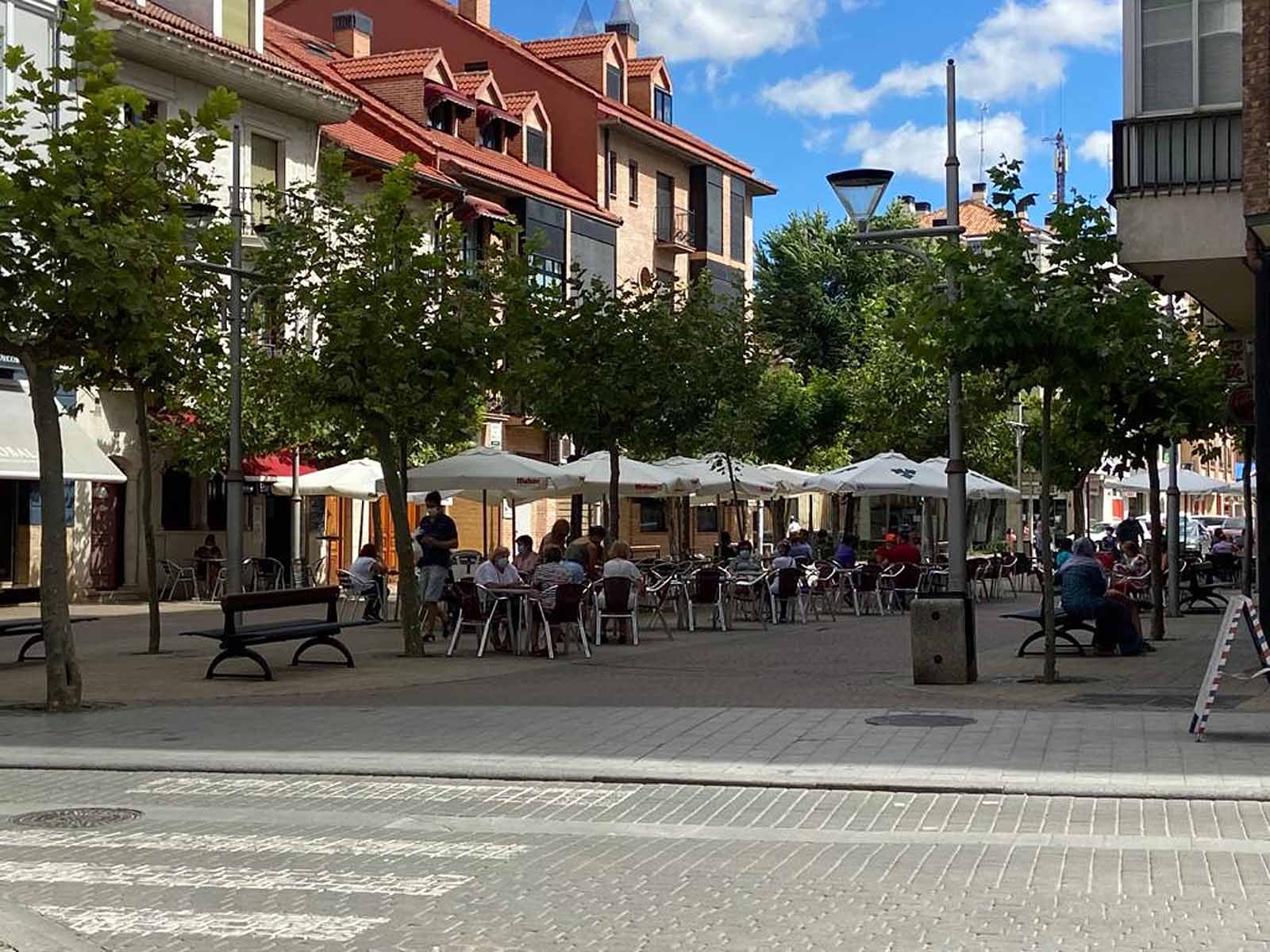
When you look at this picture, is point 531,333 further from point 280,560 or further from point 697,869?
point 280,560

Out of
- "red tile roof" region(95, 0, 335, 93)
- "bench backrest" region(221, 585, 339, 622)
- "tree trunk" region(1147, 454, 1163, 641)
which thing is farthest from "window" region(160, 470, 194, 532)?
"tree trunk" region(1147, 454, 1163, 641)

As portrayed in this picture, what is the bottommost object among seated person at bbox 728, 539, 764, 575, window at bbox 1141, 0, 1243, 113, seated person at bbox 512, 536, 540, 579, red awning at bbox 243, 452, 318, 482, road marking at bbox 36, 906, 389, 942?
road marking at bbox 36, 906, 389, 942

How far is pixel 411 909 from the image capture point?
279 inches

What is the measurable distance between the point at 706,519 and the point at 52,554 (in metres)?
46.8

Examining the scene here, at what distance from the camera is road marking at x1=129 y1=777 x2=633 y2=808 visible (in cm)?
1021

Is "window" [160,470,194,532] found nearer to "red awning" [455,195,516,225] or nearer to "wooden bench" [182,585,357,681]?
"red awning" [455,195,516,225]

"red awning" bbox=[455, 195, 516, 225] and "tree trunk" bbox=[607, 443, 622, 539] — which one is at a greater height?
"red awning" bbox=[455, 195, 516, 225]

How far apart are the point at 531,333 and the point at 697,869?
13119 millimetres

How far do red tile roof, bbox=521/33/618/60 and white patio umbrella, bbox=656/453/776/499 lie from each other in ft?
85.8

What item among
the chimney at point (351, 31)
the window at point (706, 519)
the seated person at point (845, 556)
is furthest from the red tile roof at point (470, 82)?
the seated person at point (845, 556)

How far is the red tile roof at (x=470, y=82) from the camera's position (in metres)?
50.6

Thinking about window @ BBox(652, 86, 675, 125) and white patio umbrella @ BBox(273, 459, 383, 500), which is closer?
Result: white patio umbrella @ BBox(273, 459, 383, 500)

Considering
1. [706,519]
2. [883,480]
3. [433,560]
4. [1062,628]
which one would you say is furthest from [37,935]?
[706,519]

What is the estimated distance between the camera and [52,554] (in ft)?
48.9
